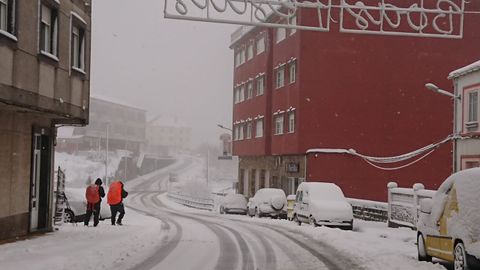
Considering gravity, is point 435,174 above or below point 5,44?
below

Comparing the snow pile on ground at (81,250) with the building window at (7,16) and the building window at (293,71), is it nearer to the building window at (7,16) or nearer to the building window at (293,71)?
the building window at (7,16)

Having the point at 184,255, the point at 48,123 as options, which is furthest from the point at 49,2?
the point at 184,255

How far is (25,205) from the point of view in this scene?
16.3 m

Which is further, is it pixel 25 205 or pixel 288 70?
pixel 288 70

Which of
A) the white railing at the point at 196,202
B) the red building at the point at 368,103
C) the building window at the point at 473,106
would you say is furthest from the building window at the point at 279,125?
the building window at the point at 473,106

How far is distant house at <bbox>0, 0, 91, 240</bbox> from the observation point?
13383 millimetres

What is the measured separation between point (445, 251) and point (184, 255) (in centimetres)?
497

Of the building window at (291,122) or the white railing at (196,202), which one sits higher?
the building window at (291,122)

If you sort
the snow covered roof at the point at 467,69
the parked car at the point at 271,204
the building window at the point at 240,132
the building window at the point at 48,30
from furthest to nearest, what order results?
the building window at the point at 240,132, the parked car at the point at 271,204, the snow covered roof at the point at 467,69, the building window at the point at 48,30

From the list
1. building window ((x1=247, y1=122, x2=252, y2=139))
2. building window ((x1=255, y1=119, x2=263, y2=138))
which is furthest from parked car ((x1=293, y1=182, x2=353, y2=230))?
building window ((x1=247, y1=122, x2=252, y2=139))

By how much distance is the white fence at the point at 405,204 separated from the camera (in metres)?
21.0

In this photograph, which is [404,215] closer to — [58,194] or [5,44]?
[58,194]

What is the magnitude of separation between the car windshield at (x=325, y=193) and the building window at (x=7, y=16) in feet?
43.7

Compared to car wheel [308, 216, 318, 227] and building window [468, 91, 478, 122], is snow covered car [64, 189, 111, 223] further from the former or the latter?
building window [468, 91, 478, 122]
